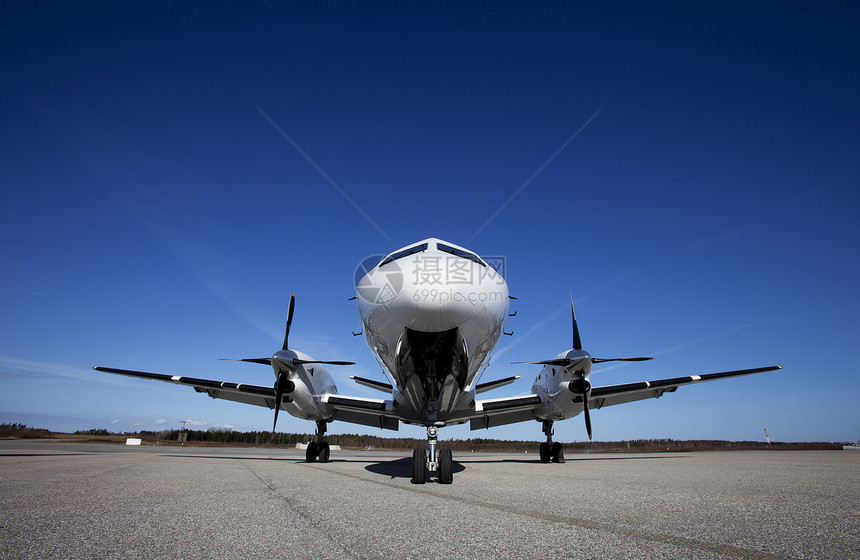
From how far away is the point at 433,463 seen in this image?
761 cm

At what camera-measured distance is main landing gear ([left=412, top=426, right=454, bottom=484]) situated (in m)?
7.01

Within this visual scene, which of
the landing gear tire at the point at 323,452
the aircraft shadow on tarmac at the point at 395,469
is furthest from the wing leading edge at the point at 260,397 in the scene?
the aircraft shadow on tarmac at the point at 395,469

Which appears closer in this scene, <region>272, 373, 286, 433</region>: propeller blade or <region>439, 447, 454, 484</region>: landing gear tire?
<region>439, 447, 454, 484</region>: landing gear tire

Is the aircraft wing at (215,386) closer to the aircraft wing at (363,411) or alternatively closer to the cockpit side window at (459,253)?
the aircraft wing at (363,411)

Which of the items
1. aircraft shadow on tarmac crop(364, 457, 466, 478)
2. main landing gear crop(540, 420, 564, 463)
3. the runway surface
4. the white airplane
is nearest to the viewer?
the runway surface

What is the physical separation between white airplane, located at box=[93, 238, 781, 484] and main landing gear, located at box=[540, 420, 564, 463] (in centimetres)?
96

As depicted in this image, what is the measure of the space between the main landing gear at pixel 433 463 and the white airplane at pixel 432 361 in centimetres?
2

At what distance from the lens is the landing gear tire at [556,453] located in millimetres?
15213

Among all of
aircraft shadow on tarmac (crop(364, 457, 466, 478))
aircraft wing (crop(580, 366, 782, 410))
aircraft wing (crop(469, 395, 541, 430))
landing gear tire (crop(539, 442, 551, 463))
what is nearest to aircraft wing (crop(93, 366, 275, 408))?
aircraft shadow on tarmac (crop(364, 457, 466, 478))

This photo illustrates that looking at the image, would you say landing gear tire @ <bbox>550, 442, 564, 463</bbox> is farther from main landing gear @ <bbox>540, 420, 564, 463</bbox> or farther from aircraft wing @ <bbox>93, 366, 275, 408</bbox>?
aircraft wing @ <bbox>93, 366, 275, 408</bbox>

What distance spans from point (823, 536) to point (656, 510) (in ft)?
4.39

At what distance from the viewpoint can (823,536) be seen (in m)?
2.92

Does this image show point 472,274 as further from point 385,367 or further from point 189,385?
point 189,385

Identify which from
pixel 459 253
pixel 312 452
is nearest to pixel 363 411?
pixel 312 452
